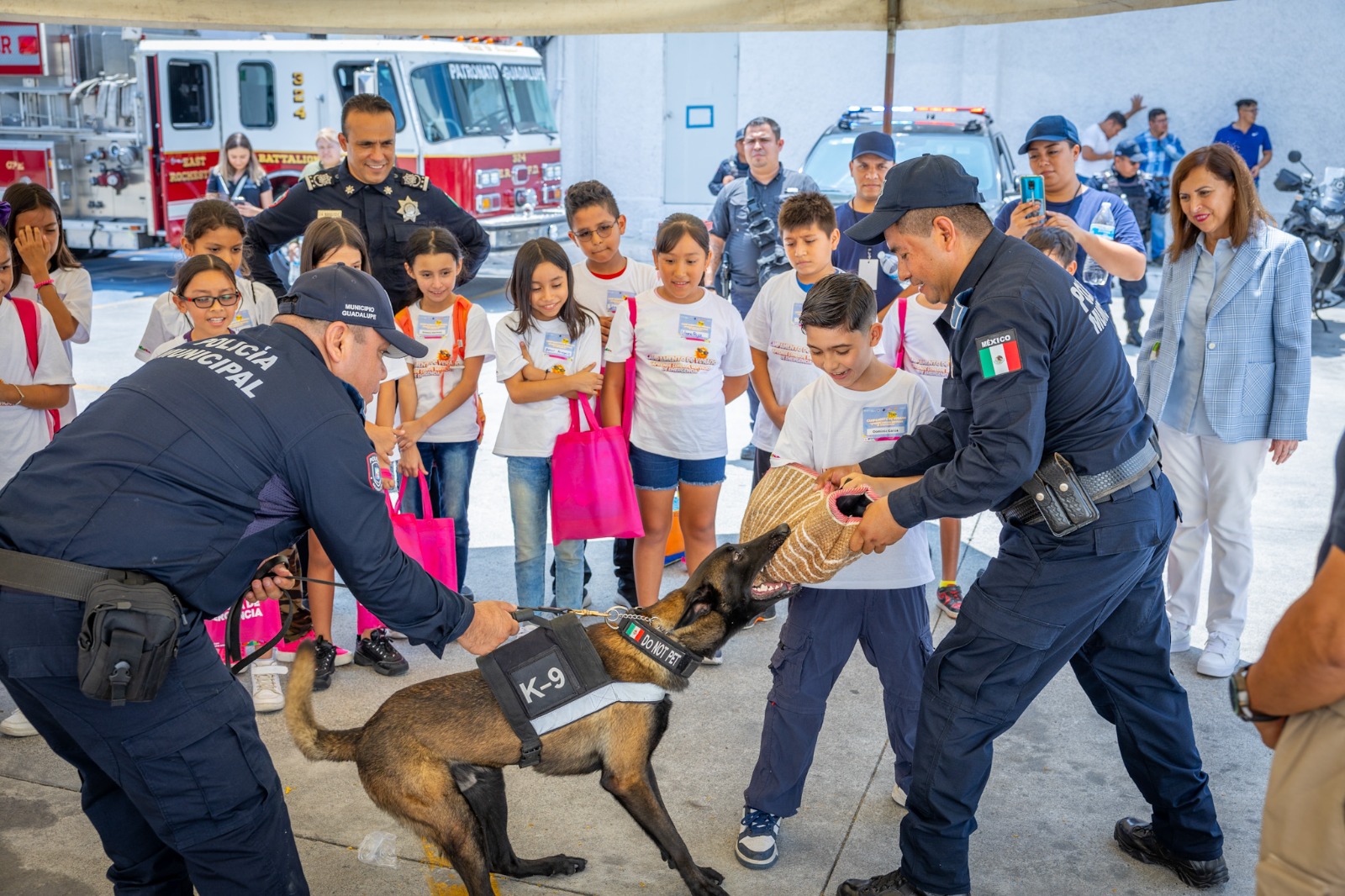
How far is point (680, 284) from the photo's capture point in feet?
14.8

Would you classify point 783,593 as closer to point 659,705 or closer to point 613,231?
point 659,705

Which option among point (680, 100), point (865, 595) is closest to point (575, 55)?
point (680, 100)

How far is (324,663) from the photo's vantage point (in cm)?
439

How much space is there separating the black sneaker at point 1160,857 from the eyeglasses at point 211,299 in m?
3.54

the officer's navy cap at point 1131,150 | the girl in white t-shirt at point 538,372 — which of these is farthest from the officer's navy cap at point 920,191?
the officer's navy cap at point 1131,150

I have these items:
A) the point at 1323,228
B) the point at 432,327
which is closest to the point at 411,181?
the point at 432,327

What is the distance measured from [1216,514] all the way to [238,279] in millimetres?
4121

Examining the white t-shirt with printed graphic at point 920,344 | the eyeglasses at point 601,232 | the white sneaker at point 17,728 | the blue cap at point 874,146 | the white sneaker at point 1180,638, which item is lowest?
the white sneaker at point 17,728

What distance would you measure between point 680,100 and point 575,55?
6.13ft

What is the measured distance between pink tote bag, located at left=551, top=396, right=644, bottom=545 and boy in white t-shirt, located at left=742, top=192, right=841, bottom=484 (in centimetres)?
75

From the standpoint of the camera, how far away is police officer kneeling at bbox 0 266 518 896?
2.18 m

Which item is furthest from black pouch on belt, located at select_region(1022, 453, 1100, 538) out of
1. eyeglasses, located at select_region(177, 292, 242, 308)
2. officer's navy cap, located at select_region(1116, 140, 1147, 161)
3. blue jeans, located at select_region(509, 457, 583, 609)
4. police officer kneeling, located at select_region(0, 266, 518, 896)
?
officer's navy cap, located at select_region(1116, 140, 1147, 161)

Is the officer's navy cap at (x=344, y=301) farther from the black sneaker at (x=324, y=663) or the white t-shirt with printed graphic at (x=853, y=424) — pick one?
the black sneaker at (x=324, y=663)

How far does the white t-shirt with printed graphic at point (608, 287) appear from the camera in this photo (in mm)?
4844
